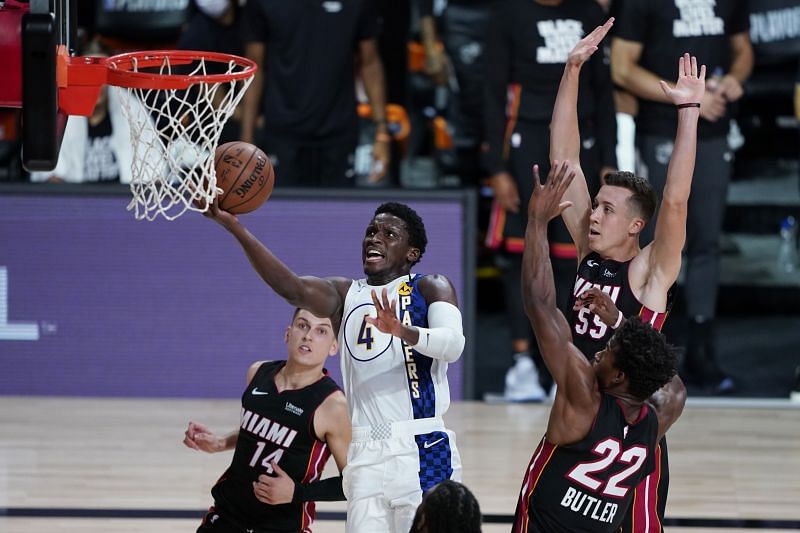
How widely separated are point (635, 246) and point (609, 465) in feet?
3.77

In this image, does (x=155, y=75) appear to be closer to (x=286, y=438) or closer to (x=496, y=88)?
(x=286, y=438)

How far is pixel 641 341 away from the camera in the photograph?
4.34m

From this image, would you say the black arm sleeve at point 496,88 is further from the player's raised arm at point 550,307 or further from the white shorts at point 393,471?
the player's raised arm at point 550,307

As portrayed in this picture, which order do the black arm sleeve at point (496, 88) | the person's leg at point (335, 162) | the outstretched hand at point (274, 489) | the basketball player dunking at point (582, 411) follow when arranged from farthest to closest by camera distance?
the person's leg at point (335, 162) → the black arm sleeve at point (496, 88) → the outstretched hand at point (274, 489) → the basketball player dunking at point (582, 411)

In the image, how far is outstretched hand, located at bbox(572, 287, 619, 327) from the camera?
4.91 meters

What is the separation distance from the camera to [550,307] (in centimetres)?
441

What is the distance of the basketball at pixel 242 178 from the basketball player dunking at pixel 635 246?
1.20 metres

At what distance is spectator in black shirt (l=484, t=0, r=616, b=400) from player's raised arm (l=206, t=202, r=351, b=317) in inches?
162

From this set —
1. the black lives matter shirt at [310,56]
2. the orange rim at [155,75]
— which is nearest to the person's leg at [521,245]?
the black lives matter shirt at [310,56]

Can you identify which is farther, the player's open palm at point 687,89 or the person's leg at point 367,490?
the player's open palm at point 687,89

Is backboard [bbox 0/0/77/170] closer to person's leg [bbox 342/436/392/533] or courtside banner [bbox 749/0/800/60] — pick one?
person's leg [bbox 342/436/392/533]

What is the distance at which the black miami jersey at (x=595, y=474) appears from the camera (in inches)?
176

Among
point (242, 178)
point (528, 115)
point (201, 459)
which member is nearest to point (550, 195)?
point (242, 178)

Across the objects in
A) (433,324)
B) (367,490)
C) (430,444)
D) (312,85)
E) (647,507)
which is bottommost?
(647,507)
